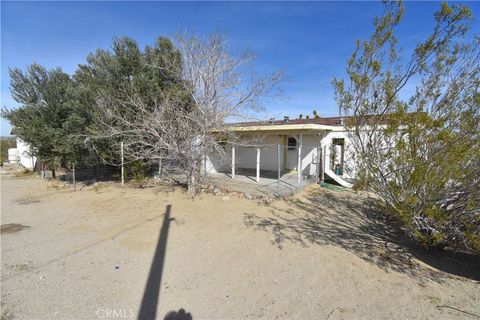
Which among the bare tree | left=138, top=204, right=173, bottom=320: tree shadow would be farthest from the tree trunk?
left=138, top=204, right=173, bottom=320: tree shadow

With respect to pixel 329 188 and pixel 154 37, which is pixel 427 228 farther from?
pixel 154 37

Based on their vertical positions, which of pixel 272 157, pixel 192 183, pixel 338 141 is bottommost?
pixel 192 183

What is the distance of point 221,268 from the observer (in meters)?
3.56

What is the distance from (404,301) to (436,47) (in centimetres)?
358

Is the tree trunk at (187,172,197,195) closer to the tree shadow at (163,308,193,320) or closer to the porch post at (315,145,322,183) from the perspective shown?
the porch post at (315,145,322,183)

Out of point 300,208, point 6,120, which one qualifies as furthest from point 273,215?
point 6,120

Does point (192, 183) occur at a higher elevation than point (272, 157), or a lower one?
lower

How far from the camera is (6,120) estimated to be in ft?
34.7

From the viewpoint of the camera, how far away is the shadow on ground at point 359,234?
378 cm

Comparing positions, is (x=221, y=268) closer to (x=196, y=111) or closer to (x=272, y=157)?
(x=196, y=111)

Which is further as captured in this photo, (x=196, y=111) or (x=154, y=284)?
(x=196, y=111)
